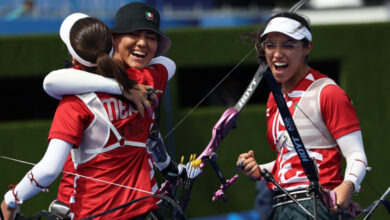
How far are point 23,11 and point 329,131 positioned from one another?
33.5ft

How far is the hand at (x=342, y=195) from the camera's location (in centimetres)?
350

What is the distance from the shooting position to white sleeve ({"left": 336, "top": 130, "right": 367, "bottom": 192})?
358cm

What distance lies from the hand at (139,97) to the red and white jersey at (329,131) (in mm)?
752

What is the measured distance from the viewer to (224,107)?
8.91 metres

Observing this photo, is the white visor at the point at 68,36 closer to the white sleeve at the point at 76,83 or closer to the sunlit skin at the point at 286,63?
the white sleeve at the point at 76,83

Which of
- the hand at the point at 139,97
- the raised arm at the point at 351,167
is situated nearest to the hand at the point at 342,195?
the raised arm at the point at 351,167

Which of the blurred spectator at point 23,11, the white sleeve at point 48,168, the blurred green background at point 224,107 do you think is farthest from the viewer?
the blurred spectator at point 23,11

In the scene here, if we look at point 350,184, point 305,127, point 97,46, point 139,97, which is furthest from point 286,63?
point 97,46

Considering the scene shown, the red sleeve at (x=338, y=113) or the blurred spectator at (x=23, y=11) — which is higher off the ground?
the red sleeve at (x=338, y=113)

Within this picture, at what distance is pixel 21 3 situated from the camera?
1349 centimetres

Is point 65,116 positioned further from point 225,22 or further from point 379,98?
point 225,22

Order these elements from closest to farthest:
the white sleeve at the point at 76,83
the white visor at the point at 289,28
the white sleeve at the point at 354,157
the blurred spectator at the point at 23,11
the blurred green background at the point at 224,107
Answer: the white sleeve at the point at 76,83
the white sleeve at the point at 354,157
the white visor at the point at 289,28
the blurred green background at the point at 224,107
the blurred spectator at the point at 23,11

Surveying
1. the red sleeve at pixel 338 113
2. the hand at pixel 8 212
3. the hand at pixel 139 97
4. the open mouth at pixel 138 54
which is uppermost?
the open mouth at pixel 138 54

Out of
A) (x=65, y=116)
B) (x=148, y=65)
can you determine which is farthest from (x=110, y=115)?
(x=148, y=65)
